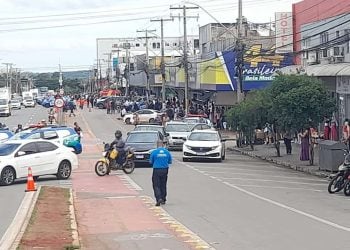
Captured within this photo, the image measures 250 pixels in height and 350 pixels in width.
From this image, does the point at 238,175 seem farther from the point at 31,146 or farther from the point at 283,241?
the point at 283,241

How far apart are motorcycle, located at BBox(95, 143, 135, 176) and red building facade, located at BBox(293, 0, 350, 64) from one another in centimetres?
1691

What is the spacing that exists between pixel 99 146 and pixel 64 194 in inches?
1065

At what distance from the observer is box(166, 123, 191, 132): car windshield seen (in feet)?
155

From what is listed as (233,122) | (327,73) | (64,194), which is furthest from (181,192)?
(233,122)

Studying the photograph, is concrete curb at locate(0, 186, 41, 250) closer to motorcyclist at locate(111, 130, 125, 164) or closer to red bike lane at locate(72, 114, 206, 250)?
red bike lane at locate(72, 114, 206, 250)

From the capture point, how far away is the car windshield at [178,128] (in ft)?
155

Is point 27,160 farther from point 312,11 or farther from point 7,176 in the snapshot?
point 312,11

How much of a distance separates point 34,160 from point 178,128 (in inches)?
755

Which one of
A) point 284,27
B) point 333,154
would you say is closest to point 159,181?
point 333,154

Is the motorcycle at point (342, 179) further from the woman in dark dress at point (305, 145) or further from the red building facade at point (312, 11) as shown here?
the red building facade at point (312, 11)

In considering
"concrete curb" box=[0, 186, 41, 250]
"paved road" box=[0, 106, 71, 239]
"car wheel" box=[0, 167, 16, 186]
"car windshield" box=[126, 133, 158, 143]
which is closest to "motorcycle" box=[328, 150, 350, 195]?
"paved road" box=[0, 106, 71, 239]

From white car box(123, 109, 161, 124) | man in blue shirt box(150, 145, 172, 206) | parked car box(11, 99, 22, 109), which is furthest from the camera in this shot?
parked car box(11, 99, 22, 109)

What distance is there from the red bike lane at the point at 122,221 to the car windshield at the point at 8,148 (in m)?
2.38

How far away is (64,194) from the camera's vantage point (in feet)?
77.6
